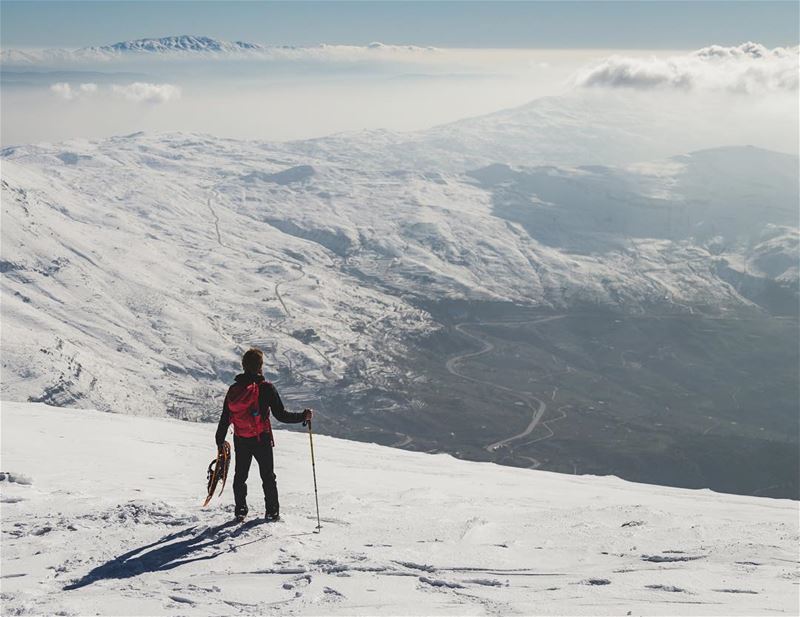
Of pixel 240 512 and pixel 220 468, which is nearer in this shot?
pixel 240 512

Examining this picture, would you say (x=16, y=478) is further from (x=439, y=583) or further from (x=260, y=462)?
(x=439, y=583)

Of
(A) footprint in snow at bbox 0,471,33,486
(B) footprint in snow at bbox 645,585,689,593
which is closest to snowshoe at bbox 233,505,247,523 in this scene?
(A) footprint in snow at bbox 0,471,33,486

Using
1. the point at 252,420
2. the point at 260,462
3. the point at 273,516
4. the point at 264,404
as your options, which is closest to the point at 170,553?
the point at 273,516

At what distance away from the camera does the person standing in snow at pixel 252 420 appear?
1561 centimetres

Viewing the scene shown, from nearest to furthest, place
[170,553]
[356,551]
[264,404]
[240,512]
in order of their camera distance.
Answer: [170,553], [356,551], [264,404], [240,512]

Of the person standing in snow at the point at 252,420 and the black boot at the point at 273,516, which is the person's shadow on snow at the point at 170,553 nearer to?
the black boot at the point at 273,516

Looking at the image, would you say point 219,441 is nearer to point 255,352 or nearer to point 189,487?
point 255,352

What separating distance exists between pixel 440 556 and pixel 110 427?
21334mm

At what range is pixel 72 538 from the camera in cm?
1498

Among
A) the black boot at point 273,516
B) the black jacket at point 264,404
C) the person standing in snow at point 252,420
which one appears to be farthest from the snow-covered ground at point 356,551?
the black jacket at point 264,404

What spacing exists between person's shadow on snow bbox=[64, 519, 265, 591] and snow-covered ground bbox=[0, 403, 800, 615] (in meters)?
0.04

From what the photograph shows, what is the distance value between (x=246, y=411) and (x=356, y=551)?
147 inches

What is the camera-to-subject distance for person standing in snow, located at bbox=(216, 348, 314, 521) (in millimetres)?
15609

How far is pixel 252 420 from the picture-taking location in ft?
52.5
